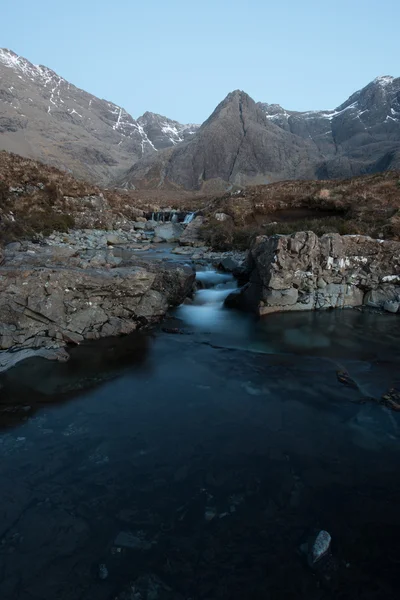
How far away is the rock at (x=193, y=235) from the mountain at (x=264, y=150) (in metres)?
60.9

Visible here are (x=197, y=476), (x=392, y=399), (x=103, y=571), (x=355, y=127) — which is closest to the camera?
(x=103, y=571)

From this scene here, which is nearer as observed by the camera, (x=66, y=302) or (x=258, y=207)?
(x=66, y=302)

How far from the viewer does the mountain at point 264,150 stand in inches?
3607

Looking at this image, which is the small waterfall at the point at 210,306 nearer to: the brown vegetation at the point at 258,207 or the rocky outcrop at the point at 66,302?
the rocky outcrop at the point at 66,302

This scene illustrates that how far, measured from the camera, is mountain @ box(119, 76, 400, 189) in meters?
91.6

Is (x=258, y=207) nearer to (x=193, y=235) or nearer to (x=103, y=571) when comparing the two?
(x=193, y=235)

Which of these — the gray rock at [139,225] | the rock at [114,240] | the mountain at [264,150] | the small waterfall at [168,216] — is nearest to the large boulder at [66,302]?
the rock at [114,240]

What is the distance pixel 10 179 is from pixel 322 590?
29.2m

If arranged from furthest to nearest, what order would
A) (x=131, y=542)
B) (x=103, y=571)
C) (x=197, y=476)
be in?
(x=197, y=476) → (x=131, y=542) → (x=103, y=571)

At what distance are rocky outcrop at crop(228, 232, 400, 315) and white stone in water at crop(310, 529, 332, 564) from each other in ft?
27.7

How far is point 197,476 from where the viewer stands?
4895mm

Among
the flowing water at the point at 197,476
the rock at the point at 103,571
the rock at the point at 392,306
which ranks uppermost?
the rock at the point at 392,306

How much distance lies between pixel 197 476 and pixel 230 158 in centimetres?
10068

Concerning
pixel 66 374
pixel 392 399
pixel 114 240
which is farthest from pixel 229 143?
pixel 392 399
